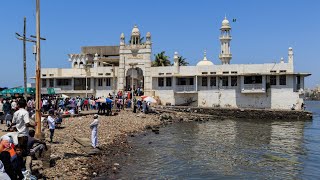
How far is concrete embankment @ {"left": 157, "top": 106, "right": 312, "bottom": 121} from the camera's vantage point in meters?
47.9

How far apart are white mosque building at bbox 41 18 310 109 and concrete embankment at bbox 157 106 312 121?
6.30 ft

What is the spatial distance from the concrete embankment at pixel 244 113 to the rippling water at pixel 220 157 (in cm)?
1813

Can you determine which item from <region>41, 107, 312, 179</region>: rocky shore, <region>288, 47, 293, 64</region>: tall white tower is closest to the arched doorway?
<region>41, 107, 312, 179</region>: rocky shore

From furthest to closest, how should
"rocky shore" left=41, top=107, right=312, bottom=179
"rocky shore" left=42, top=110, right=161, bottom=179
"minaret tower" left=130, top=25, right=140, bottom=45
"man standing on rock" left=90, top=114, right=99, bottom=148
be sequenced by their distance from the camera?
1. "minaret tower" left=130, top=25, right=140, bottom=45
2. "man standing on rock" left=90, top=114, right=99, bottom=148
3. "rocky shore" left=41, top=107, right=312, bottom=179
4. "rocky shore" left=42, top=110, right=161, bottom=179

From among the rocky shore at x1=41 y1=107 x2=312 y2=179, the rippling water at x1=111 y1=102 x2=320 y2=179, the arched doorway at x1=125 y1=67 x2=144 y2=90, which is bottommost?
the rippling water at x1=111 y1=102 x2=320 y2=179

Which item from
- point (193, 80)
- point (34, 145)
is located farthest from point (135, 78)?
point (34, 145)

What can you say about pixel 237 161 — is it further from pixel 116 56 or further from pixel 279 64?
pixel 116 56

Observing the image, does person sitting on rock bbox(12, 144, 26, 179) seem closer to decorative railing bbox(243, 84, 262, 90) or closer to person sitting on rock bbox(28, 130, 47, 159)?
person sitting on rock bbox(28, 130, 47, 159)

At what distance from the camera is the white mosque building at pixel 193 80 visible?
49.8 m

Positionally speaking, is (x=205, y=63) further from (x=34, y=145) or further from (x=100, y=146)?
(x=34, y=145)

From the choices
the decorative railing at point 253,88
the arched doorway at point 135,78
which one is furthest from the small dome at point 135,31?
the decorative railing at point 253,88

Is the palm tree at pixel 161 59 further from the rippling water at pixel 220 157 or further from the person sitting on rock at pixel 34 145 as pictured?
the person sitting on rock at pixel 34 145

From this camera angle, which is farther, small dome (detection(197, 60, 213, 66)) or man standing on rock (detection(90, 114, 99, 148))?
small dome (detection(197, 60, 213, 66))

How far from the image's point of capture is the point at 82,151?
1755cm
